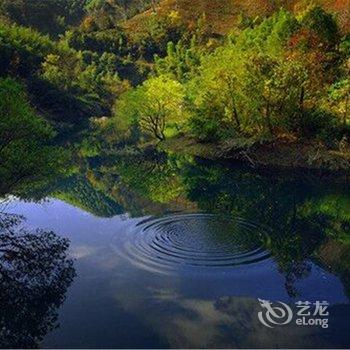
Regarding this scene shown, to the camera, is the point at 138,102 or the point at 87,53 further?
the point at 87,53

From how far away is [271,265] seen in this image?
32.2 metres

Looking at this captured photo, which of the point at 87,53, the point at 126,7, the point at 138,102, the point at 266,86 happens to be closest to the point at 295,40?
the point at 266,86

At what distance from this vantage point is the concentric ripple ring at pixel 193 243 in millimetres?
32000

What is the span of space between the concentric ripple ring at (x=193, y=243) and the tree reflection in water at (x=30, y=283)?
4734 millimetres

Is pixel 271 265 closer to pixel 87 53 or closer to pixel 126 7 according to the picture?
pixel 87 53

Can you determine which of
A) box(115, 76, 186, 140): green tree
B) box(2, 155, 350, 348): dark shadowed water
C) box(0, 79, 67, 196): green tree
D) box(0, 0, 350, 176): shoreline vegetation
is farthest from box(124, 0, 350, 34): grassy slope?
box(0, 79, 67, 196): green tree

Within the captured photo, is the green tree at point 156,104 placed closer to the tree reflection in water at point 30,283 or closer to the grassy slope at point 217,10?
the tree reflection in water at point 30,283

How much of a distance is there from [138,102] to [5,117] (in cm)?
3873

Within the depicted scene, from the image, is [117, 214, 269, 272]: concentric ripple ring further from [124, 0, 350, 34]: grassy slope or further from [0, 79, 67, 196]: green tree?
[124, 0, 350, 34]: grassy slope

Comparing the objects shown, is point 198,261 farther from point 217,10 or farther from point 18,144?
point 217,10

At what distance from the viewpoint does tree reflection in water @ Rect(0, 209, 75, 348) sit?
25334mm

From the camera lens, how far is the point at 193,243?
3419cm

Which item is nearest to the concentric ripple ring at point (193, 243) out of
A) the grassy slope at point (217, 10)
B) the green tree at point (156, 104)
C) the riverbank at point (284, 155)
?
the riverbank at point (284, 155)

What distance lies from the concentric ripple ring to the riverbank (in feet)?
55.0
